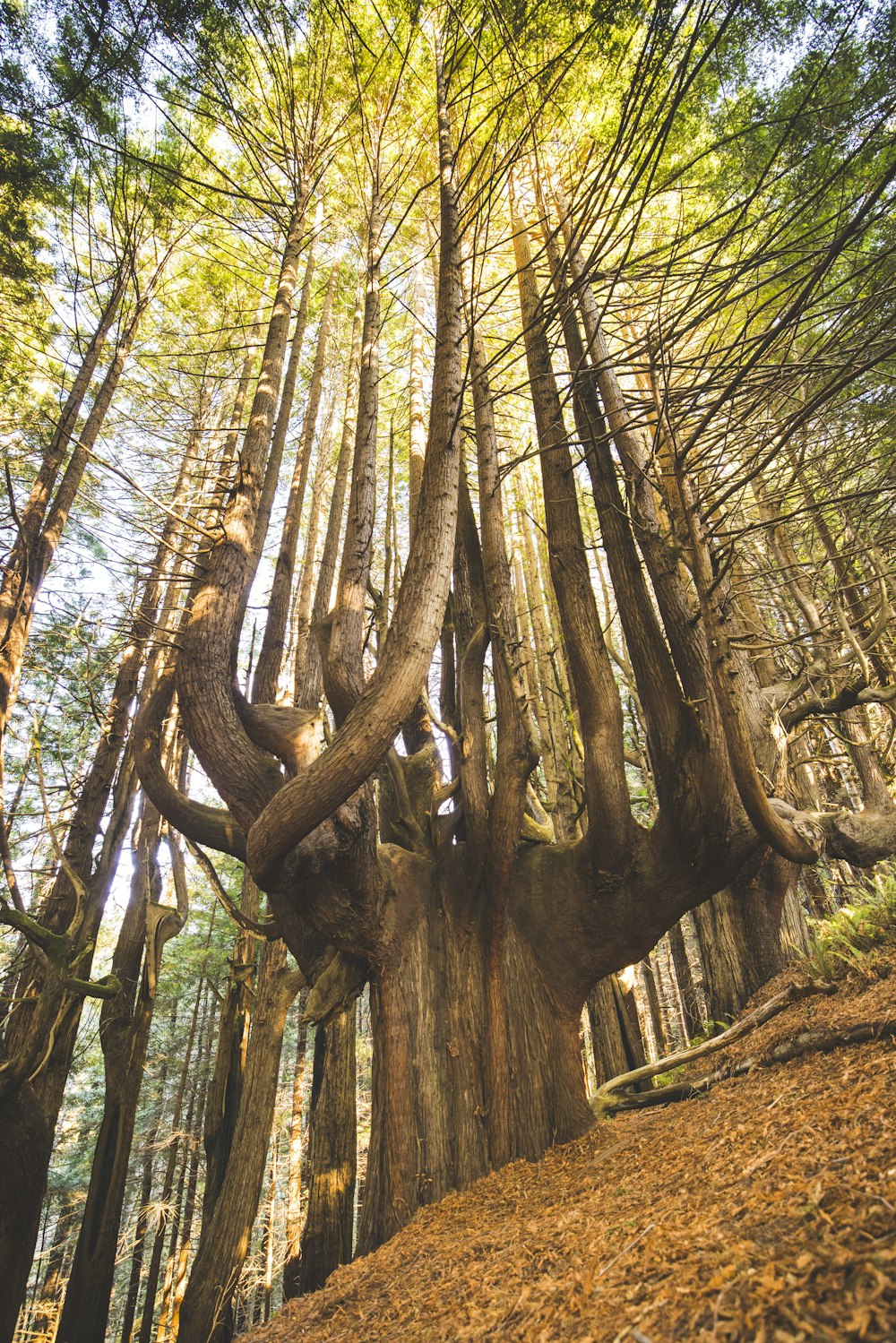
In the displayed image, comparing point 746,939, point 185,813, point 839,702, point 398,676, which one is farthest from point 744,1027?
point 185,813

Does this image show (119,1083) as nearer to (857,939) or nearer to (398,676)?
(398,676)

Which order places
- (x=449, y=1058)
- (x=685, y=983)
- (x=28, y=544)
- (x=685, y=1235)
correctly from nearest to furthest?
(x=685, y=1235) < (x=449, y=1058) < (x=28, y=544) < (x=685, y=983)

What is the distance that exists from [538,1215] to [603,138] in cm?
737

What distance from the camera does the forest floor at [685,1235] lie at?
0.96m

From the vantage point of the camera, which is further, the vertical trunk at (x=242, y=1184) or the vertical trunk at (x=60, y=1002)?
the vertical trunk at (x=242, y=1184)

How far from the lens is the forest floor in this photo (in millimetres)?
955

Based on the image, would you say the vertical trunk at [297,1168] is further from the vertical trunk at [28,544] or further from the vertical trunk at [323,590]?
the vertical trunk at [28,544]

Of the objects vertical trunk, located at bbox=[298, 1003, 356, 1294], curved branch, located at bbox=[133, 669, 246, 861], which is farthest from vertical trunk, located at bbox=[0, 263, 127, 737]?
vertical trunk, located at bbox=[298, 1003, 356, 1294]

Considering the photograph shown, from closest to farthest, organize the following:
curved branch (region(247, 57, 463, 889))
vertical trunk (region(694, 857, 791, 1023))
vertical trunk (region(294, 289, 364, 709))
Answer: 1. curved branch (region(247, 57, 463, 889))
2. vertical trunk (region(694, 857, 791, 1023))
3. vertical trunk (region(294, 289, 364, 709))

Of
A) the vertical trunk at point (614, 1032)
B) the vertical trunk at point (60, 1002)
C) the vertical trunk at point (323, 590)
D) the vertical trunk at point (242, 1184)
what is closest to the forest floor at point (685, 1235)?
the vertical trunk at point (242, 1184)

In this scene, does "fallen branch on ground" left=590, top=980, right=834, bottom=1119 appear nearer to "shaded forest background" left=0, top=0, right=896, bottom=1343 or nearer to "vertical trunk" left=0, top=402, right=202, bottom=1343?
"shaded forest background" left=0, top=0, right=896, bottom=1343

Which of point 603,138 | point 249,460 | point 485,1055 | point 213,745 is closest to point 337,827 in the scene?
point 213,745

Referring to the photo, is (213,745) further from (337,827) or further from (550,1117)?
(550,1117)

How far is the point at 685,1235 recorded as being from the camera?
132 cm
